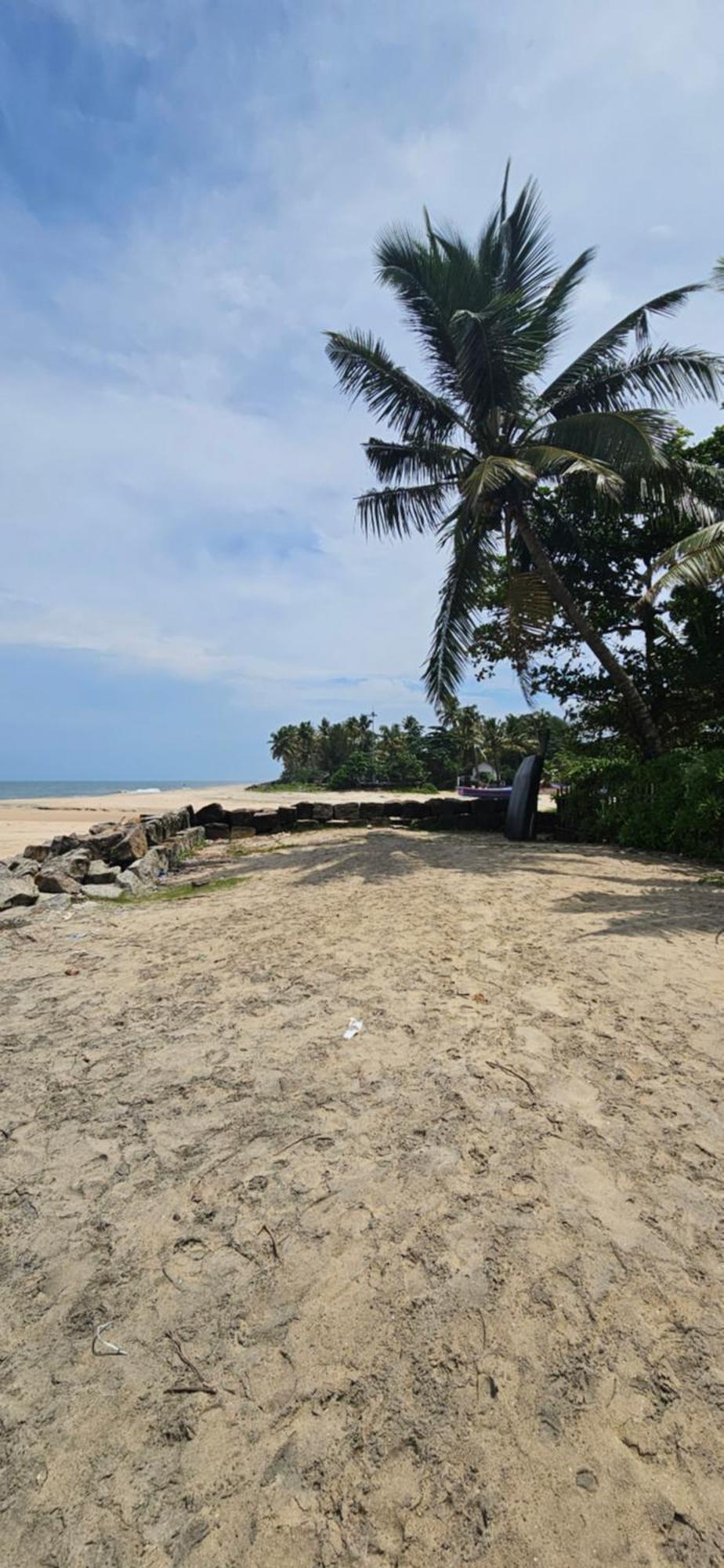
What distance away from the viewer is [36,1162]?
231 cm

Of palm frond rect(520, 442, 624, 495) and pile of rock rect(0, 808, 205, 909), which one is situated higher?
palm frond rect(520, 442, 624, 495)

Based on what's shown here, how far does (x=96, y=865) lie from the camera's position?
784 centimetres

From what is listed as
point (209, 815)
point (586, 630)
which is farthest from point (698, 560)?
point (209, 815)

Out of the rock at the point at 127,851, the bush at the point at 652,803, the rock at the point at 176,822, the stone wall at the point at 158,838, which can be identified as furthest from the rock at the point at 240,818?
the bush at the point at 652,803

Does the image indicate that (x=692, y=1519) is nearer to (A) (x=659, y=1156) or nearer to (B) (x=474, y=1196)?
(B) (x=474, y=1196)

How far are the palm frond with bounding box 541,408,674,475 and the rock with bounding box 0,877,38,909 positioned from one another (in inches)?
379

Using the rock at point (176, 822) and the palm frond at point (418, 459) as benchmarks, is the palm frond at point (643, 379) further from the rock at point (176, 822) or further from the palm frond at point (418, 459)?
the rock at point (176, 822)

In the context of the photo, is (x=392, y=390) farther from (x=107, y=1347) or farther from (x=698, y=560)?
(x=107, y=1347)

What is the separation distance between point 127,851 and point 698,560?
29.1 feet

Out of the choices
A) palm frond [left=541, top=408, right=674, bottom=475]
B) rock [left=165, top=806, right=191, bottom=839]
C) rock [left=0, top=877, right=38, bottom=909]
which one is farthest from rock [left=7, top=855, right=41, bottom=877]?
palm frond [left=541, top=408, right=674, bottom=475]

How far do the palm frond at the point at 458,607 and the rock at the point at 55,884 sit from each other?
698 centimetres

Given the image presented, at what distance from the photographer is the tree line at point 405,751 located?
57344 mm

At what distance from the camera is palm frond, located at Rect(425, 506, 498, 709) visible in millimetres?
11172

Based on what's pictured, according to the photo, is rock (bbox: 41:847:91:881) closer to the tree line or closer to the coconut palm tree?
the coconut palm tree
